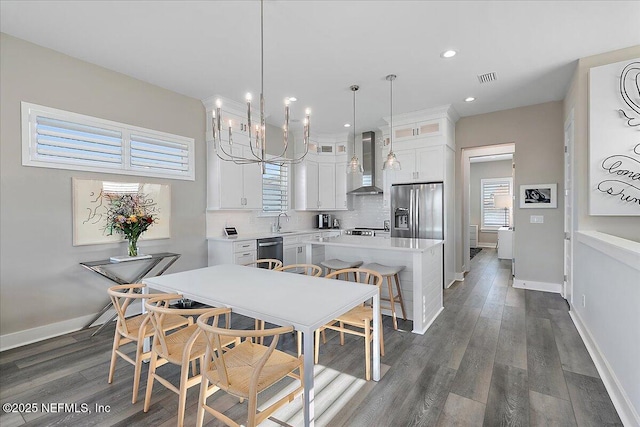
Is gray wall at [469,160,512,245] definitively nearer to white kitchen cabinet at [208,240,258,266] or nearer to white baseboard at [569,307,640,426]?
white baseboard at [569,307,640,426]

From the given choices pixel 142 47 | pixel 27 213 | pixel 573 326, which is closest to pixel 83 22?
pixel 142 47

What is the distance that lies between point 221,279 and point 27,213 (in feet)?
7.12

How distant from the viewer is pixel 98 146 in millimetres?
3377

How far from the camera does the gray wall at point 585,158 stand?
3051mm

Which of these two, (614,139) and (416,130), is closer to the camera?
(614,139)

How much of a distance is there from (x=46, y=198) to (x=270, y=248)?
277 cm

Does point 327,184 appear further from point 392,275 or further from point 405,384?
point 405,384

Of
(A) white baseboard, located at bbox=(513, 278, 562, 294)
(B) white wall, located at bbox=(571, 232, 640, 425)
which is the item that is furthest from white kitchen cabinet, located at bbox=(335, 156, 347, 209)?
(B) white wall, located at bbox=(571, 232, 640, 425)

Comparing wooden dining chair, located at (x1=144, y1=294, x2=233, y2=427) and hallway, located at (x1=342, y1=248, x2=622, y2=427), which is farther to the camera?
hallway, located at (x1=342, y1=248, x2=622, y2=427)

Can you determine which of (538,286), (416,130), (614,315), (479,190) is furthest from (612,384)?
(479,190)

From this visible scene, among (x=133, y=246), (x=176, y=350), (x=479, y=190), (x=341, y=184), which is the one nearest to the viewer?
(x=176, y=350)

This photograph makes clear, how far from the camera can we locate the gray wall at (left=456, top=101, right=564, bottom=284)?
454 cm

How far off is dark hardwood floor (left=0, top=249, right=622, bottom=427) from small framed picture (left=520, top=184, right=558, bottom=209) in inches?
80.7

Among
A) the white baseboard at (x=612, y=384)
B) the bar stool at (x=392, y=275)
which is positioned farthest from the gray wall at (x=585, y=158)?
the bar stool at (x=392, y=275)
